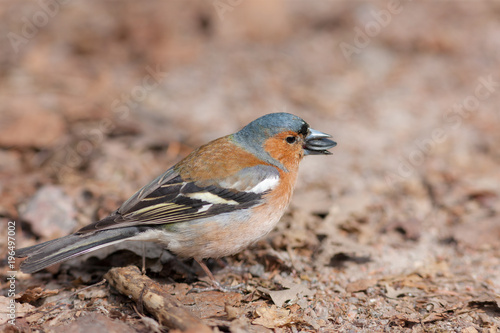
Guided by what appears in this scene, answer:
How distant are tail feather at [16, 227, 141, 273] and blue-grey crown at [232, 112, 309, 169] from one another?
4.70 feet

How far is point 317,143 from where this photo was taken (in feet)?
15.0

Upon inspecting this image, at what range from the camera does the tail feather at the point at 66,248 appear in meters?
3.53

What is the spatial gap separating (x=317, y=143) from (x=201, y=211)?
4.64 ft

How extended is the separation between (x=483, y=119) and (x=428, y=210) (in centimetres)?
277

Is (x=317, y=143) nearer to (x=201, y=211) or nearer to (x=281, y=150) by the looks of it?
(x=281, y=150)

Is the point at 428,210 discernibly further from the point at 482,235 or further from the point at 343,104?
the point at 343,104

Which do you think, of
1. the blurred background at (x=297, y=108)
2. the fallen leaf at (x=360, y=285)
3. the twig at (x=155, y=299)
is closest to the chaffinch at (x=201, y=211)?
the twig at (x=155, y=299)

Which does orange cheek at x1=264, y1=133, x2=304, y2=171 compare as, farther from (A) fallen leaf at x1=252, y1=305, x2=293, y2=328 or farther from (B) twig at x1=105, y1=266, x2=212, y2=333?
(B) twig at x1=105, y1=266, x2=212, y2=333

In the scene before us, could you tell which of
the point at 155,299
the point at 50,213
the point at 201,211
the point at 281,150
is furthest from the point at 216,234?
the point at 50,213

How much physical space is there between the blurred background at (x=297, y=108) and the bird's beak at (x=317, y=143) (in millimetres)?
880

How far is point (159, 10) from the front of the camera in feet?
31.0

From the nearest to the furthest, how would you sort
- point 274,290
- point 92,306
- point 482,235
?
point 92,306, point 274,290, point 482,235

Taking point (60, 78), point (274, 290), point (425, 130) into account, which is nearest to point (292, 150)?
point (274, 290)

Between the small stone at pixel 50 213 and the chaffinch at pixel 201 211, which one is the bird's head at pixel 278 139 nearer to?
the chaffinch at pixel 201 211
